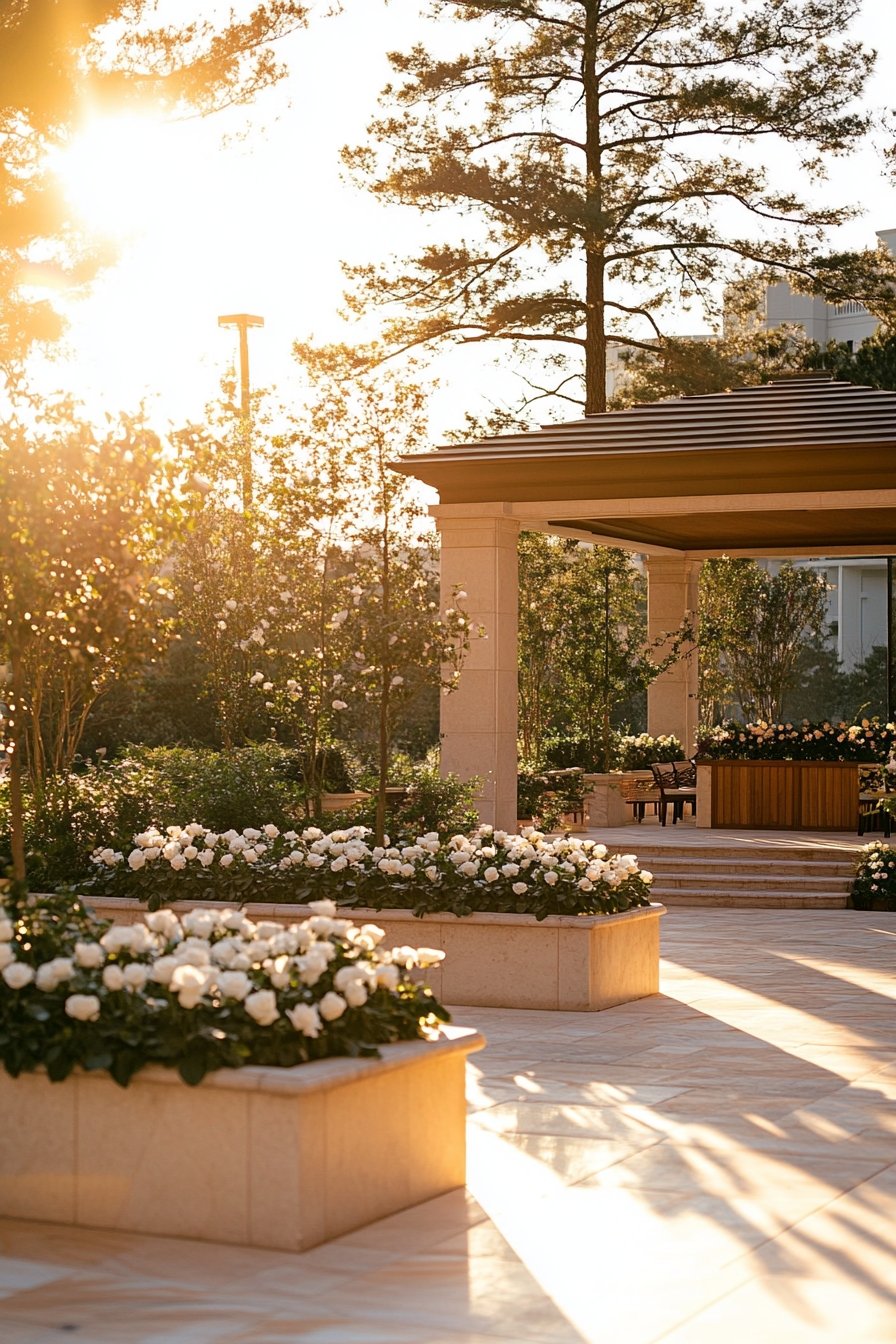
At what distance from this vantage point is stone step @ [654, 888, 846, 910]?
17906 millimetres

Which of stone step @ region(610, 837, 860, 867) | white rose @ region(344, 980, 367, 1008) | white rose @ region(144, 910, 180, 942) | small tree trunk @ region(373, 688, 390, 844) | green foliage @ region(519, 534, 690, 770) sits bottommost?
stone step @ region(610, 837, 860, 867)

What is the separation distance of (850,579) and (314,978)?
5319cm

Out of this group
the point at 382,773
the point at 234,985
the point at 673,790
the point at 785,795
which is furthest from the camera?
the point at 673,790

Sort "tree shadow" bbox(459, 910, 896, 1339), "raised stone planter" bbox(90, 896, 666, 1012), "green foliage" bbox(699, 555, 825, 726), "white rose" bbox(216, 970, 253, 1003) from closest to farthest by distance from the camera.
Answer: "tree shadow" bbox(459, 910, 896, 1339), "white rose" bbox(216, 970, 253, 1003), "raised stone planter" bbox(90, 896, 666, 1012), "green foliage" bbox(699, 555, 825, 726)

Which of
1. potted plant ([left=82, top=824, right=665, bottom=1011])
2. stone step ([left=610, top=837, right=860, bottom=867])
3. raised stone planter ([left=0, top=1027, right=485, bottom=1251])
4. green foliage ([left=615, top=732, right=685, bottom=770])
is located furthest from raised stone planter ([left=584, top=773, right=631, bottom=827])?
raised stone planter ([left=0, top=1027, right=485, bottom=1251])

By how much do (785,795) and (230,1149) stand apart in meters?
17.3

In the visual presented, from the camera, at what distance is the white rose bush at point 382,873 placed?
1138 cm

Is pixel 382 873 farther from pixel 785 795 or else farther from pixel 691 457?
pixel 785 795

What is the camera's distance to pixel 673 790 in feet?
81.1

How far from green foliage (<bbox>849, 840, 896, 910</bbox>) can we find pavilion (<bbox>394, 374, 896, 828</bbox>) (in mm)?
3565

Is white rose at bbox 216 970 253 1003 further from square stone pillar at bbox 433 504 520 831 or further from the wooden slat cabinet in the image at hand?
the wooden slat cabinet

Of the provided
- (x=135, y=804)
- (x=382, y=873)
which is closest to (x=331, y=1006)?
(x=382, y=873)

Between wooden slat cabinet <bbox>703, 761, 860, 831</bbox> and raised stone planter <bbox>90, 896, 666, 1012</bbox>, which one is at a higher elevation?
wooden slat cabinet <bbox>703, 761, 860, 831</bbox>

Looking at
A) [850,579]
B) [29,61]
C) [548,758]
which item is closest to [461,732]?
[548,758]
